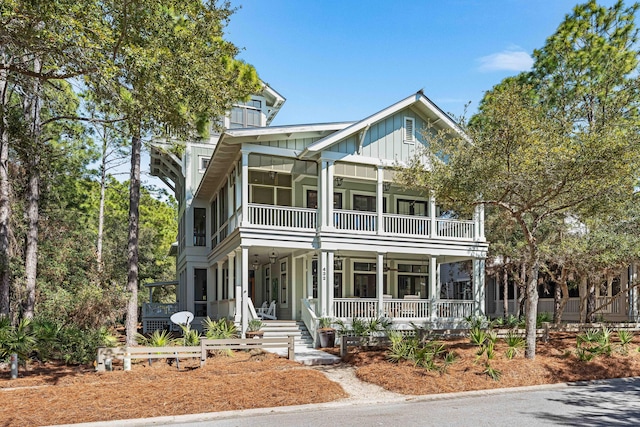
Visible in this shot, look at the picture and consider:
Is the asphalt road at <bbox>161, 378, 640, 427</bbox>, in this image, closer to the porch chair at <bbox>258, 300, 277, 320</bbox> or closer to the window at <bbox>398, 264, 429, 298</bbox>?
the porch chair at <bbox>258, 300, 277, 320</bbox>

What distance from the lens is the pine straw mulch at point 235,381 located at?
876cm

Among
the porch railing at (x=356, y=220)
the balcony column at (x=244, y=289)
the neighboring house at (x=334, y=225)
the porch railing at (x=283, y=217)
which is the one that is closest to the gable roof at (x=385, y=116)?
the neighboring house at (x=334, y=225)

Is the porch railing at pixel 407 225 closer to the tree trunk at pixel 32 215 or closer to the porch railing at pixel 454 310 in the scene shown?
the porch railing at pixel 454 310

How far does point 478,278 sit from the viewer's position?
20.6m

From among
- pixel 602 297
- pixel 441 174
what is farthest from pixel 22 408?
pixel 602 297

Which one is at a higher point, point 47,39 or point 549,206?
point 47,39

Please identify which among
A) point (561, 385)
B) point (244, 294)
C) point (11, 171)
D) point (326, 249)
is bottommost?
point (561, 385)

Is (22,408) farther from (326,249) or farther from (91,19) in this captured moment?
(326,249)

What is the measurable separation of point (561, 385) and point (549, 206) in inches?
182

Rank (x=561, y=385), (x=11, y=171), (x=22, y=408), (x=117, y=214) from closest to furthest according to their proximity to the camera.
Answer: (x=22, y=408)
(x=561, y=385)
(x=11, y=171)
(x=117, y=214)

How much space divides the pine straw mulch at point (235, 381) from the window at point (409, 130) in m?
8.26

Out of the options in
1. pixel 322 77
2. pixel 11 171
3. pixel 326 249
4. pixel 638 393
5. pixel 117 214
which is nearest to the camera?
pixel 638 393

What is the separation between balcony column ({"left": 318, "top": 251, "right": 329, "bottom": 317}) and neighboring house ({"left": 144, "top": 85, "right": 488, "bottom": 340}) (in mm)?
35

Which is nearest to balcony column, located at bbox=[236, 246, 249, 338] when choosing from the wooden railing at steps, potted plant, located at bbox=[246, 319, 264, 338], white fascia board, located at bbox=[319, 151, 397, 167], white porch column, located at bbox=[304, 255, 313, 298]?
potted plant, located at bbox=[246, 319, 264, 338]
